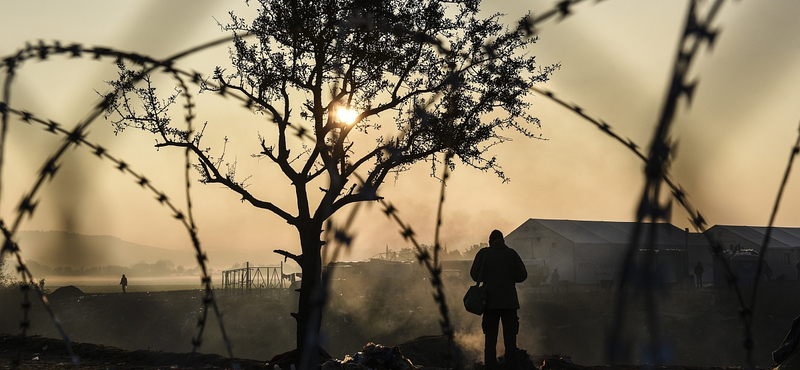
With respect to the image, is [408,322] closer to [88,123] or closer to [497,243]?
[497,243]

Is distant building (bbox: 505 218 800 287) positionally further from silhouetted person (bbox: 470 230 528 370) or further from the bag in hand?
the bag in hand

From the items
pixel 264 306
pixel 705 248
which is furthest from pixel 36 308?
pixel 705 248

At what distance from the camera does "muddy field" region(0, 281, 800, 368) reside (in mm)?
34531

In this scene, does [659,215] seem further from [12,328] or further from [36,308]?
[36,308]

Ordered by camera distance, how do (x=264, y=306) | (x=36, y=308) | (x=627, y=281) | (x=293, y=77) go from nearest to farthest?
1. (x=627, y=281)
2. (x=293, y=77)
3. (x=264, y=306)
4. (x=36, y=308)

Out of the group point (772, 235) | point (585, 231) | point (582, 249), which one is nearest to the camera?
point (582, 249)

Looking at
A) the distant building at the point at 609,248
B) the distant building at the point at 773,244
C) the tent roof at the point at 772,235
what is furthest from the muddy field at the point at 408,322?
the tent roof at the point at 772,235

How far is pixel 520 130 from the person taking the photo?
18984 mm

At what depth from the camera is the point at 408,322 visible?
129ft

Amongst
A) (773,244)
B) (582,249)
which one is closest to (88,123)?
(582,249)

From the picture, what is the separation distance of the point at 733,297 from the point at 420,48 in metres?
29.5

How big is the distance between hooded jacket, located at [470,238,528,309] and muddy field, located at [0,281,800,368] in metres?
15.8

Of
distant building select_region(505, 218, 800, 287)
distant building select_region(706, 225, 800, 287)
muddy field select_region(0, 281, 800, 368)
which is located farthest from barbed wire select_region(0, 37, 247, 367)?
distant building select_region(706, 225, 800, 287)

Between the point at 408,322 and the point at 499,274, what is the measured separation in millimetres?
29626
